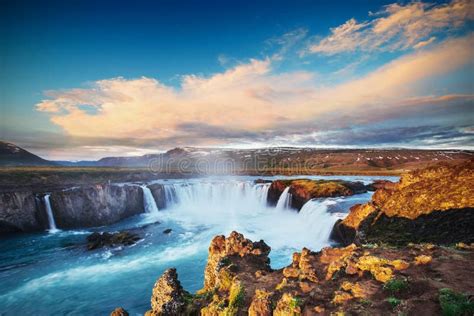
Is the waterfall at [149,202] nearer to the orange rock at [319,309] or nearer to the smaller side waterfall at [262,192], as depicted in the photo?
the smaller side waterfall at [262,192]

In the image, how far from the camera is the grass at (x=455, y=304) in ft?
18.2

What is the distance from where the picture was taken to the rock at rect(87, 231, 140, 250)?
3023 centimetres

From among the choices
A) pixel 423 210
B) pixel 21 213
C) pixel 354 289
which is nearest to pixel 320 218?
pixel 423 210

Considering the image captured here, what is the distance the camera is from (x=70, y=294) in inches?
806

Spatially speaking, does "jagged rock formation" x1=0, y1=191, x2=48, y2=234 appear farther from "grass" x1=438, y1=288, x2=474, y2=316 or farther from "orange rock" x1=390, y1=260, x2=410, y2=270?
"grass" x1=438, y1=288, x2=474, y2=316

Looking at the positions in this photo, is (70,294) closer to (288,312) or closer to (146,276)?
(146,276)

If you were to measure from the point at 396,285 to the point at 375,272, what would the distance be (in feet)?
3.72

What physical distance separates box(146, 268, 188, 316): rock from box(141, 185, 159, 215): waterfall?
41.3 meters

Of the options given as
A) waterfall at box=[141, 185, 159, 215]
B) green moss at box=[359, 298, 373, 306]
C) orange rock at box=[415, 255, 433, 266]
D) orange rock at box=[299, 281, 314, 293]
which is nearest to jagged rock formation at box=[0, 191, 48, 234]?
waterfall at box=[141, 185, 159, 215]

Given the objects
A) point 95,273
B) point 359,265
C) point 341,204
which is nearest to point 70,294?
point 95,273

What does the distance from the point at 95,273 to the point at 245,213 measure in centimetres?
2919

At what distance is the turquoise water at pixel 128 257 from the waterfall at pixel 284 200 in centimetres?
108

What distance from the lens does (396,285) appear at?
7.24 m

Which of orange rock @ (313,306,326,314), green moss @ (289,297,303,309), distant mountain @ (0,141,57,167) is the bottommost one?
orange rock @ (313,306,326,314)
